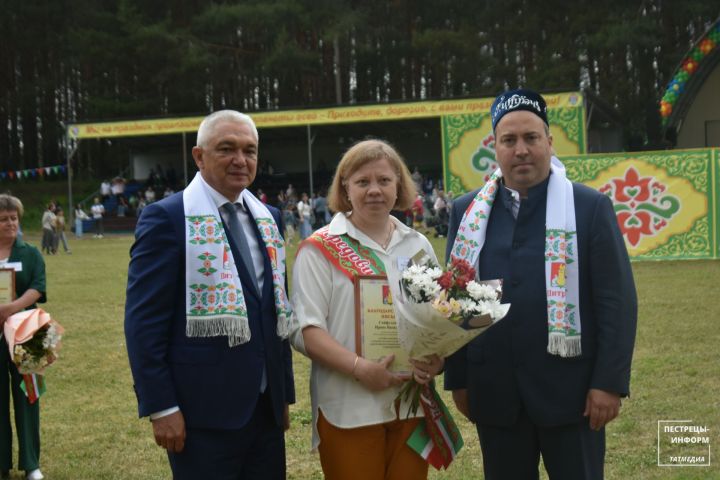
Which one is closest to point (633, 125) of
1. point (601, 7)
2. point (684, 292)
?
point (601, 7)

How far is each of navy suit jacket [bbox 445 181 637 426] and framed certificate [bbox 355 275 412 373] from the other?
11.2 inches

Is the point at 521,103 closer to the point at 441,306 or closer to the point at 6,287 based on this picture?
the point at 441,306

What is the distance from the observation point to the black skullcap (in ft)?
9.95

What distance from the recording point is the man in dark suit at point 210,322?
112 inches

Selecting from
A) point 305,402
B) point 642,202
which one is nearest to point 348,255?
point 305,402

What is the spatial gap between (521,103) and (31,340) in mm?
3108

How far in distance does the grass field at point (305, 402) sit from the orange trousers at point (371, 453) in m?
1.64

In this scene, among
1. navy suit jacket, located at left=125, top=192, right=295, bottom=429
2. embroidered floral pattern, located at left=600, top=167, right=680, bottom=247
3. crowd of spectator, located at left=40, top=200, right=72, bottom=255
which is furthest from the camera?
crowd of spectator, located at left=40, top=200, right=72, bottom=255

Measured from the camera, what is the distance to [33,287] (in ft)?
16.1

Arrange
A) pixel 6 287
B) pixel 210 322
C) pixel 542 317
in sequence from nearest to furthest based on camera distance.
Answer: pixel 210 322 < pixel 542 317 < pixel 6 287

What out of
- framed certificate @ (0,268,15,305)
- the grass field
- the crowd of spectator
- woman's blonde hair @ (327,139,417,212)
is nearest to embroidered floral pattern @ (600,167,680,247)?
the grass field

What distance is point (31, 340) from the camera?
4.59 m

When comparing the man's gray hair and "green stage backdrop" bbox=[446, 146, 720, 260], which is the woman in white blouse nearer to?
the man's gray hair

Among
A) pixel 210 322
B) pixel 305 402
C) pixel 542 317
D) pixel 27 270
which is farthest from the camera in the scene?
pixel 305 402
